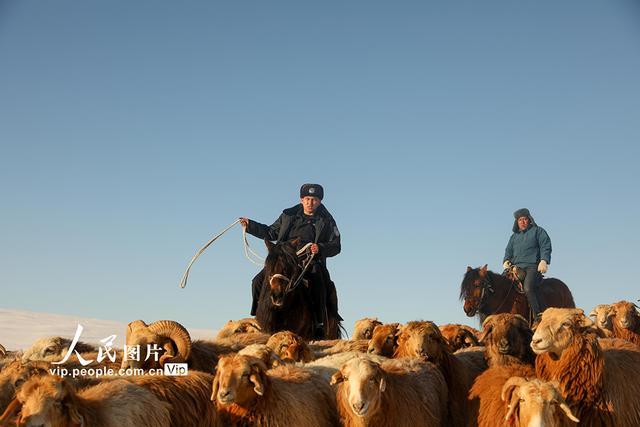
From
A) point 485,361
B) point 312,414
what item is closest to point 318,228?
point 485,361

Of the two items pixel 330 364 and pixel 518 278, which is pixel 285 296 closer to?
pixel 330 364

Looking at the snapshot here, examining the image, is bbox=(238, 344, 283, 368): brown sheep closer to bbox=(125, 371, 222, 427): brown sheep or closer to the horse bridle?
bbox=(125, 371, 222, 427): brown sheep

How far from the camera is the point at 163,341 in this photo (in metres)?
11.9

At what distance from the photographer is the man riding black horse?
16797mm

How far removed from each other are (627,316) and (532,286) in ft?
16.3

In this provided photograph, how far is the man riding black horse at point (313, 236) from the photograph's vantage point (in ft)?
55.1

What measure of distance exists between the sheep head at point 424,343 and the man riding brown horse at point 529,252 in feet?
30.7

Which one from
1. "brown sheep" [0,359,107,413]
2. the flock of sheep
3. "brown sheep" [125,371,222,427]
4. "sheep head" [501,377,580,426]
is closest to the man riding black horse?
the flock of sheep

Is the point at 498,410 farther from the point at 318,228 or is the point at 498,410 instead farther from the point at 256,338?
the point at 318,228

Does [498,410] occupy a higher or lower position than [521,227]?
lower

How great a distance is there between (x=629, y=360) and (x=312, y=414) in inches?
162

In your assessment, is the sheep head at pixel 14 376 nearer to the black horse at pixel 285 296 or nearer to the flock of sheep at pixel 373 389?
the flock of sheep at pixel 373 389

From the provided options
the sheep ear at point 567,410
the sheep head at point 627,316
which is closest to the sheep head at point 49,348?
the sheep ear at point 567,410

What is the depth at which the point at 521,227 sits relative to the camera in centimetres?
2144
